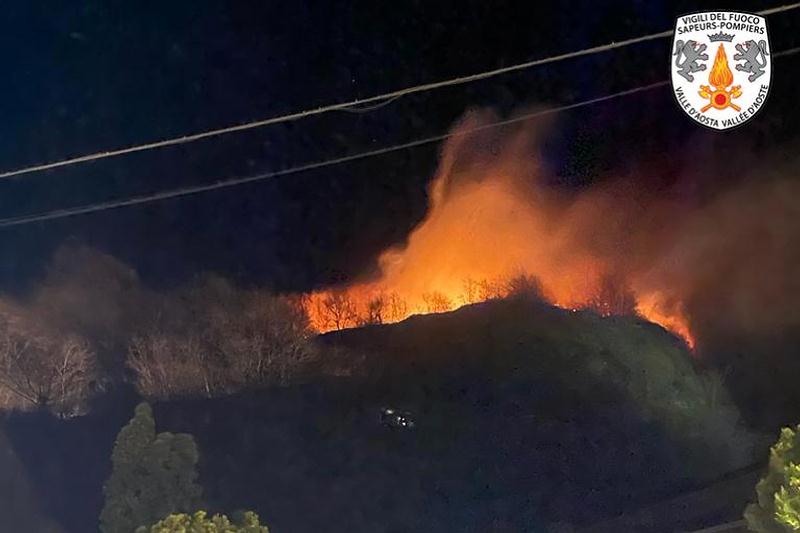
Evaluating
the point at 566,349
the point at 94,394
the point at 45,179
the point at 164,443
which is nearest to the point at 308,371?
the point at 164,443

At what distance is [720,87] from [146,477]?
6549 millimetres

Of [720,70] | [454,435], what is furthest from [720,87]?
[454,435]

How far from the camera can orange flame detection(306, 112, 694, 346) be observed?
8.73 meters

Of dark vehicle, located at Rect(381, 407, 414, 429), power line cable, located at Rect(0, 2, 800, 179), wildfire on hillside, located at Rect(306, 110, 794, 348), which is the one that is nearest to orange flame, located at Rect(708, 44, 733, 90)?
power line cable, located at Rect(0, 2, 800, 179)

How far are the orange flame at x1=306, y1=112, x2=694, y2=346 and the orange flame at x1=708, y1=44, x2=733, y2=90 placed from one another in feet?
7.34

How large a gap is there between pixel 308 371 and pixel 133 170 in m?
3.01

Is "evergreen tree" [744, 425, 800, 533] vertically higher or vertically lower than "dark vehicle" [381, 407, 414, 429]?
lower

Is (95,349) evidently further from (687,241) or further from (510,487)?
(687,241)

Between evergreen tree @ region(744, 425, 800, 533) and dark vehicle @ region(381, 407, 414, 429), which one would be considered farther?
dark vehicle @ region(381, 407, 414, 429)

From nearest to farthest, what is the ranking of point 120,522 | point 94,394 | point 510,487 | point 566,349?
point 120,522 < point 510,487 < point 94,394 < point 566,349

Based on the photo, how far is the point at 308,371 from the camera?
8195mm

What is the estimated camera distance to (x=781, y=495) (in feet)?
18.8

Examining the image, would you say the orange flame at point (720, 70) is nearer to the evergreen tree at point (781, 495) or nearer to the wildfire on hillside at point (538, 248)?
the wildfire on hillside at point (538, 248)

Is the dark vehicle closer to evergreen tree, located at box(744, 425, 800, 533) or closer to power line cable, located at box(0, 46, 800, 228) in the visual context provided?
power line cable, located at box(0, 46, 800, 228)
